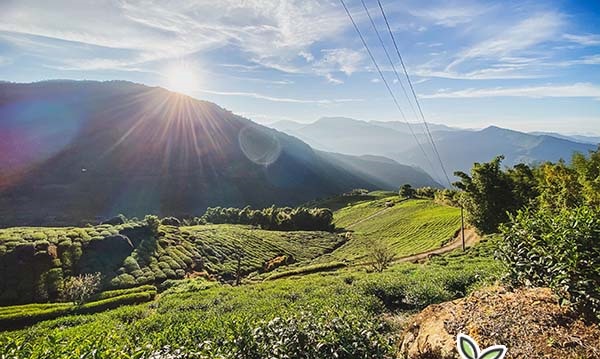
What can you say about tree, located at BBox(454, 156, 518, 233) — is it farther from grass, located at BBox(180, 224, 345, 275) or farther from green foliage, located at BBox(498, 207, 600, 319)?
green foliage, located at BBox(498, 207, 600, 319)

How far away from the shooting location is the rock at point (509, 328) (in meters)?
5.19

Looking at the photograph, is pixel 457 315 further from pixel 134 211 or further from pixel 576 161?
pixel 134 211

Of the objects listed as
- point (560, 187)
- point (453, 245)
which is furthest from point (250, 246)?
point (560, 187)

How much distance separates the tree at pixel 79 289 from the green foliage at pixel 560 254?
3568 cm

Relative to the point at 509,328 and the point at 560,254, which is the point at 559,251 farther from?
the point at 509,328

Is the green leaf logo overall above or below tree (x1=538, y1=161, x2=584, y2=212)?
above

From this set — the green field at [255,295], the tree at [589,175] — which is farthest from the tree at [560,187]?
the green field at [255,295]

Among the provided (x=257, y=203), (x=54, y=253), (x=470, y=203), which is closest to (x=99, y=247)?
(x=54, y=253)

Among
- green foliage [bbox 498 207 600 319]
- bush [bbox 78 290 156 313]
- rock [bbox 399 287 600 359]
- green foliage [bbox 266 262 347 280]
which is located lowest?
green foliage [bbox 266 262 347 280]

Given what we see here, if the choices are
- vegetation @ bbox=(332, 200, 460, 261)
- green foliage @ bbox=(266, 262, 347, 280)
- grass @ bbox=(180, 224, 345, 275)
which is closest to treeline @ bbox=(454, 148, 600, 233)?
vegetation @ bbox=(332, 200, 460, 261)

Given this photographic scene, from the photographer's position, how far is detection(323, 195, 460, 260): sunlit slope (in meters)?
61.8

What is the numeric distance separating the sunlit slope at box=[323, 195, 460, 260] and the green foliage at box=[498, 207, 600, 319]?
4562cm

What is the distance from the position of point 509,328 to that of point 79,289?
3627cm

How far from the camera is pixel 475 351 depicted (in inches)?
83.5
